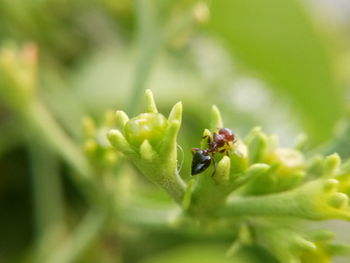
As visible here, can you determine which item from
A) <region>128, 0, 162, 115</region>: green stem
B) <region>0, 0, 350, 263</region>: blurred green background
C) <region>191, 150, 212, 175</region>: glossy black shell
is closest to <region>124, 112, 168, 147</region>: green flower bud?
<region>191, 150, 212, 175</region>: glossy black shell

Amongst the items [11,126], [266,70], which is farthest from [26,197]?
[266,70]

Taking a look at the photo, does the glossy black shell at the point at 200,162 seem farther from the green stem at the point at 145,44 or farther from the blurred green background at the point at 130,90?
the blurred green background at the point at 130,90

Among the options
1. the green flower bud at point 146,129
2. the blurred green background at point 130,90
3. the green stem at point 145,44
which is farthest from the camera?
the blurred green background at point 130,90

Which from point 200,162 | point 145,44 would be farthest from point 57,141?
point 200,162

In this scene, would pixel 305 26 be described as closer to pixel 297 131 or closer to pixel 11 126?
pixel 297 131

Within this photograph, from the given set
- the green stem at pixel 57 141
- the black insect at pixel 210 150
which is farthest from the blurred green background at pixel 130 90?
the black insect at pixel 210 150

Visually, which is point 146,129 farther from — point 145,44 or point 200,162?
point 145,44

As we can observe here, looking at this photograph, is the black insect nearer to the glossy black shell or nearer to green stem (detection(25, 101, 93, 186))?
the glossy black shell
